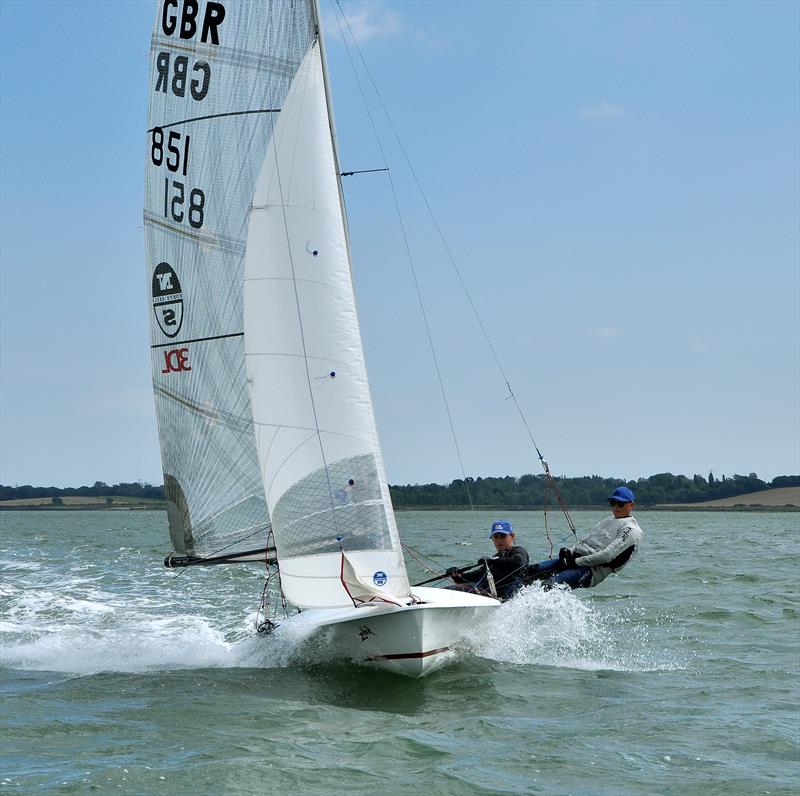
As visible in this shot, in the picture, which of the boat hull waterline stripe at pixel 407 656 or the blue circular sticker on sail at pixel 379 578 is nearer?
the boat hull waterline stripe at pixel 407 656

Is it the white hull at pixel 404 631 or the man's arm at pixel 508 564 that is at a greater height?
the man's arm at pixel 508 564

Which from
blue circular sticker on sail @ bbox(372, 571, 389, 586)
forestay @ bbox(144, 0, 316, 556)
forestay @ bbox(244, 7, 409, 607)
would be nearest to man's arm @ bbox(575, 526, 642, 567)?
forestay @ bbox(244, 7, 409, 607)

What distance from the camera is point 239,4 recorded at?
30.9ft

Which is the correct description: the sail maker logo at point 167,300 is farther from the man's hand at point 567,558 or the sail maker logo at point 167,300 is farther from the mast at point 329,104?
the man's hand at point 567,558

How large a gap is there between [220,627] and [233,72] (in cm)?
617

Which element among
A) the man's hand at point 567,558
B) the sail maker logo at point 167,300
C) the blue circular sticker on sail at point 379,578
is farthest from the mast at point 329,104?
the man's hand at point 567,558

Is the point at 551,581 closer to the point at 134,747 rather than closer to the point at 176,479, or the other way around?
the point at 176,479

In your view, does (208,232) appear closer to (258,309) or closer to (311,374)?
(258,309)

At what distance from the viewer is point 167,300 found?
987 centimetres

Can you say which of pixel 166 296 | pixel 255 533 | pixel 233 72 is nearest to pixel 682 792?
pixel 255 533

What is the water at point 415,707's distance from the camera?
228 inches

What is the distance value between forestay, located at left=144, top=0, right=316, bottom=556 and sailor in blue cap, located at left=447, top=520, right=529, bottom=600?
1.98m

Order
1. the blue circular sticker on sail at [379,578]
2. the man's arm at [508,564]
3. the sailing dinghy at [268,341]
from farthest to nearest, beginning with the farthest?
the man's arm at [508,564] < the sailing dinghy at [268,341] < the blue circular sticker on sail at [379,578]

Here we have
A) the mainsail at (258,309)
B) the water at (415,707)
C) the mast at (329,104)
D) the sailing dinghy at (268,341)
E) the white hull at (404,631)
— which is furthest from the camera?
the mast at (329,104)
